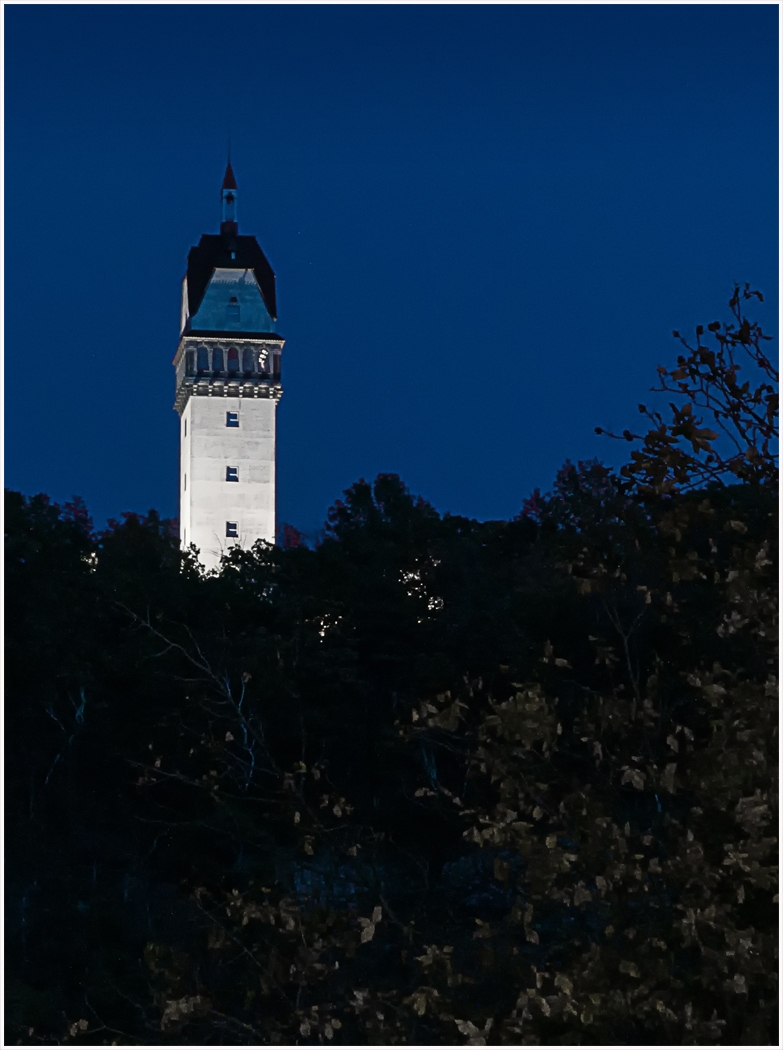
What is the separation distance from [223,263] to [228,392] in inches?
238

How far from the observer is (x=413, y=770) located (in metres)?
35.8

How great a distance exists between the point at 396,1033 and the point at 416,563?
31.4 metres

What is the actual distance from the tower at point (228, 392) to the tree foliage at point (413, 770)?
1822 cm

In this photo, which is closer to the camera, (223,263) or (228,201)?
(223,263)

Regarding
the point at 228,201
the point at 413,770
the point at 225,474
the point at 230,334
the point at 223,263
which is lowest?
the point at 413,770

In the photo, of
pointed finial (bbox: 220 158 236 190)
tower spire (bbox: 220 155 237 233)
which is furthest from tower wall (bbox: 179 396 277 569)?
pointed finial (bbox: 220 158 236 190)

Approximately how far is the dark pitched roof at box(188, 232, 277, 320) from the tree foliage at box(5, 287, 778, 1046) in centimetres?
2211

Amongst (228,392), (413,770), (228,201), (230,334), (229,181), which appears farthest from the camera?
(229,181)

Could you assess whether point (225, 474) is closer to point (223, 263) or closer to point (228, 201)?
point (223, 263)

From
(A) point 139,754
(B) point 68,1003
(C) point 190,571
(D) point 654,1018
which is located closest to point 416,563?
(C) point 190,571

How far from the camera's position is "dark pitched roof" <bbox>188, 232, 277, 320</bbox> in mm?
76562

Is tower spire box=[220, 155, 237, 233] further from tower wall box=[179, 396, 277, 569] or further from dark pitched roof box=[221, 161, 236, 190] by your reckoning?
tower wall box=[179, 396, 277, 569]

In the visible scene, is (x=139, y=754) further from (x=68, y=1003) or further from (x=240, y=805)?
(x=68, y=1003)

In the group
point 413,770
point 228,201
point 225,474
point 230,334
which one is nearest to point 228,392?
point 230,334
